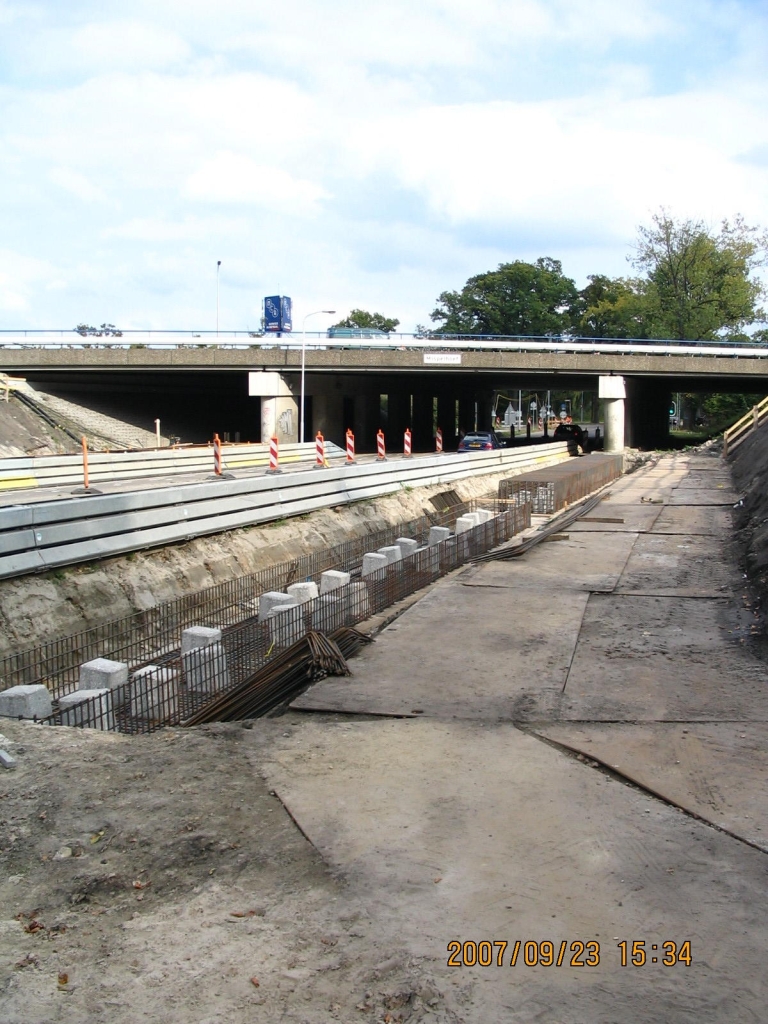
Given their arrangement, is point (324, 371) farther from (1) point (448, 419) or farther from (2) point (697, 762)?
(2) point (697, 762)

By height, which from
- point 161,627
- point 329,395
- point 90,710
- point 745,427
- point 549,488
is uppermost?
point 329,395

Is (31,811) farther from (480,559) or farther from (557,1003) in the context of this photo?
(480,559)

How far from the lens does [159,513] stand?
13.7 meters

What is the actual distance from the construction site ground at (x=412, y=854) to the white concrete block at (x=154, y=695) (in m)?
1.10

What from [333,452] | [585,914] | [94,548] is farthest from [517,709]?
[333,452]

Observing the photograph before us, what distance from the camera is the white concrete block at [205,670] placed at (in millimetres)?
8492

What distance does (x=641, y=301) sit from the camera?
86938 mm

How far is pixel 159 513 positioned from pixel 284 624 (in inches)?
181

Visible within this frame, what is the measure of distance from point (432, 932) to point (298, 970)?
2.15 ft

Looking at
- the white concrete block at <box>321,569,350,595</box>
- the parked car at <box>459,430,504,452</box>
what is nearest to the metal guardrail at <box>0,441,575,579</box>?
the white concrete block at <box>321,569,350,595</box>

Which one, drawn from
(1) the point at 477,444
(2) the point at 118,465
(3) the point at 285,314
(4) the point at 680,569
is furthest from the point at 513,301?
(4) the point at 680,569

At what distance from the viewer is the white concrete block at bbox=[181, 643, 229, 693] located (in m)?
8.49

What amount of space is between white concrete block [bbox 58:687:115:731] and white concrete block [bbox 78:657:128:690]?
0.85 ft
